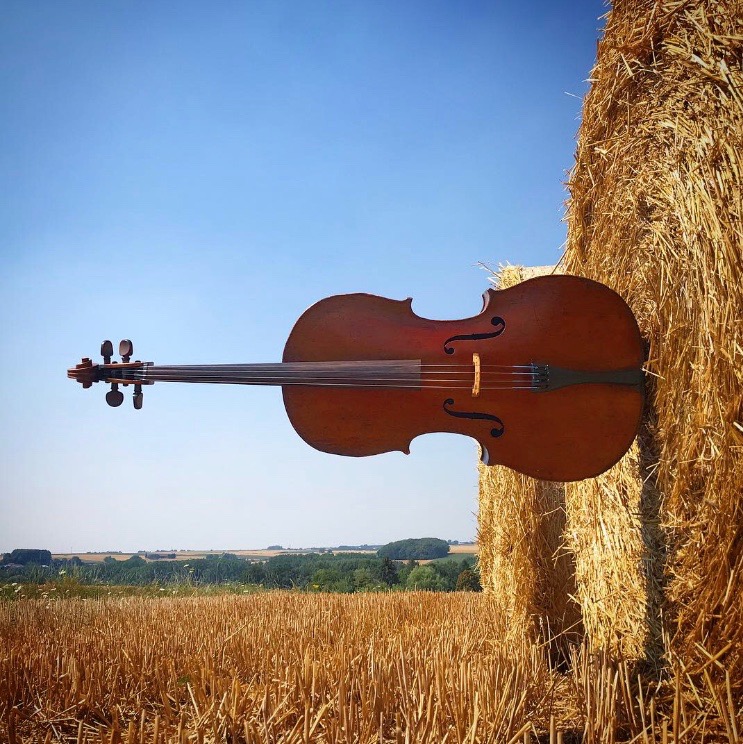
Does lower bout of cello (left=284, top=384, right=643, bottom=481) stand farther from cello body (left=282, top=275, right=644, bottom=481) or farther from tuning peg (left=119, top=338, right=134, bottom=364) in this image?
tuning peg (left=119, top=338, right=134, bottom=364)

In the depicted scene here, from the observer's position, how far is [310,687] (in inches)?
140

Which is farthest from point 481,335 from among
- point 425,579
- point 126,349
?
point 425,579

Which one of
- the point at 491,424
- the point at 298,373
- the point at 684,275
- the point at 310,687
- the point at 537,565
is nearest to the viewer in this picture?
the point at 684,275

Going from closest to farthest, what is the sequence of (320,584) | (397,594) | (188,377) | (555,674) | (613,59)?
(188,377), (613,59), (555,674), (397,594), (320,584)

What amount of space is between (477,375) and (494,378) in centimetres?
12

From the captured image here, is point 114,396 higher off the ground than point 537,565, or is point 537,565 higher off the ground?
point 114,396

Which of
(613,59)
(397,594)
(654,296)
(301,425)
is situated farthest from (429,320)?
(397,594)

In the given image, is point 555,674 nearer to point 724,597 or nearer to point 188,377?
point 724,597

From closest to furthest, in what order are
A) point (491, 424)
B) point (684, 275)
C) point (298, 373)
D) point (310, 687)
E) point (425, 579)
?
point (684, 275) < point (298, 373) < point (491, 424) < point (310, 687) < point (425, 579)

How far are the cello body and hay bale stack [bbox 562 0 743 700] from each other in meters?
0.21

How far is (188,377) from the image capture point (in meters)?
3.20

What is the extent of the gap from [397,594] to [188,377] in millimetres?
6405

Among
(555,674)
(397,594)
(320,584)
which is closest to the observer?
(555,674)

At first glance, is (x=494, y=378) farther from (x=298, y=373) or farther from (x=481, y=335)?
(x=298, y=373)
